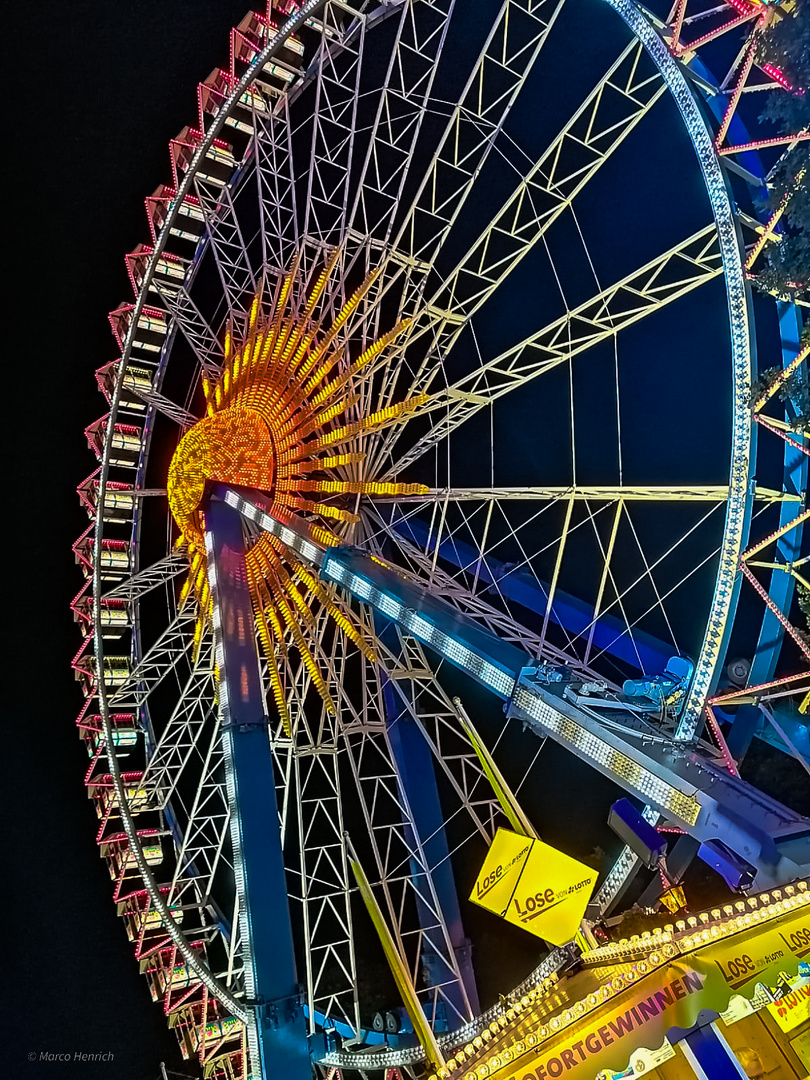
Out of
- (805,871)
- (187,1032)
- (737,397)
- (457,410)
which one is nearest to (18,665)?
(187,1032)

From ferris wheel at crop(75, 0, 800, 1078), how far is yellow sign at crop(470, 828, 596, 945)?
91.8 inches

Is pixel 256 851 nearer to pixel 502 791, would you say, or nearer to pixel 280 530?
pixel 502 791

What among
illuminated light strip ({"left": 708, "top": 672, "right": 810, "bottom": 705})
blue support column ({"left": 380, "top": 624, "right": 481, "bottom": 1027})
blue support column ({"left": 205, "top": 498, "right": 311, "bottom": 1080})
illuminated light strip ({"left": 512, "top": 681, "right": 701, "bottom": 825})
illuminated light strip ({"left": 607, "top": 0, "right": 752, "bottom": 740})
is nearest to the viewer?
illuminated light strip ({"left": 512, "top": 681, "right": 701, "bottom": 825})

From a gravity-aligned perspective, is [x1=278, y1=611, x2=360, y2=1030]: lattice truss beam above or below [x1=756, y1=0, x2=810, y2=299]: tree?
below

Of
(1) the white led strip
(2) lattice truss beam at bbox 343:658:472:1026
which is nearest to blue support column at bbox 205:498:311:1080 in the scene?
(1) the white led strip

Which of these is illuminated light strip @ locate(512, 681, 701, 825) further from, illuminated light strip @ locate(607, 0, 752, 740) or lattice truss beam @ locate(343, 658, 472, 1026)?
lattice truss beam @ locate(343, 658, 472, 1026)

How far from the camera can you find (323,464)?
14016 mm

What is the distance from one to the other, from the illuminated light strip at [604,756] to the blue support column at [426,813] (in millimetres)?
6534

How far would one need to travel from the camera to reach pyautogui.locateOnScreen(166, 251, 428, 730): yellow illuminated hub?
13.8 meters

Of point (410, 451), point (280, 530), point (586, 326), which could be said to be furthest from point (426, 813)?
point (586, 326)

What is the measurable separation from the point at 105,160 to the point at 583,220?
513 inches

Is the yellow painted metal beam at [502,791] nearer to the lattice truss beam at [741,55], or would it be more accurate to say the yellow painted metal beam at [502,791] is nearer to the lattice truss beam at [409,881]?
the lattice truss beam at [409,881]

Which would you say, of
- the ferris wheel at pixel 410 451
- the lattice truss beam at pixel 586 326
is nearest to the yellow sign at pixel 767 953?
the ferris wheel at pixel 410 451

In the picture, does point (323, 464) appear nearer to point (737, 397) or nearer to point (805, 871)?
point (737, 397)
